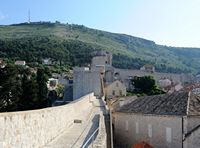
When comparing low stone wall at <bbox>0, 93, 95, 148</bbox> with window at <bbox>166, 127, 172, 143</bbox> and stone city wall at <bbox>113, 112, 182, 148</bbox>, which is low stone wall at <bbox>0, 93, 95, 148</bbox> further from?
window at <bbox>166, 127, 172, 143</bbox>

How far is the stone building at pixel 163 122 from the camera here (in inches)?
904

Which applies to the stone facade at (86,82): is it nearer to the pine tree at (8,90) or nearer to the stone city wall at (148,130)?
the pine tree at (8,90)

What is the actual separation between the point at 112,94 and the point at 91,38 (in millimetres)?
121246

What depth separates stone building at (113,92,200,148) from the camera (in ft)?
75.3

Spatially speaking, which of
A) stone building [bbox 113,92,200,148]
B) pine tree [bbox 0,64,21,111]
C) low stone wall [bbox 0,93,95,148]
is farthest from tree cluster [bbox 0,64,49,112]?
low stone wall [bbox 0,93,95,148]

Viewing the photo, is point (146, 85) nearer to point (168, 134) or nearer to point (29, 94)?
point (29, 94)

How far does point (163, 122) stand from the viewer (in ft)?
83.4

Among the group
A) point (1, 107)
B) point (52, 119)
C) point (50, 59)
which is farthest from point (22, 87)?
point (50, 59)

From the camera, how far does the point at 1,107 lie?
126ft

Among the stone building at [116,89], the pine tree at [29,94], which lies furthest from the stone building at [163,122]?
the stone building at [116,89]

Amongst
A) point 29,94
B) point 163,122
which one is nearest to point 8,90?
point 29,94

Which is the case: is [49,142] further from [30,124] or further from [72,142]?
[30,124]

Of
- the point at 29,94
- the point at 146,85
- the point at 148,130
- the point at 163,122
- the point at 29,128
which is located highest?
the point at 29,128

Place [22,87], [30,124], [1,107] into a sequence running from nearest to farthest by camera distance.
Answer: [30,124] → [1,107] → [22,87]
